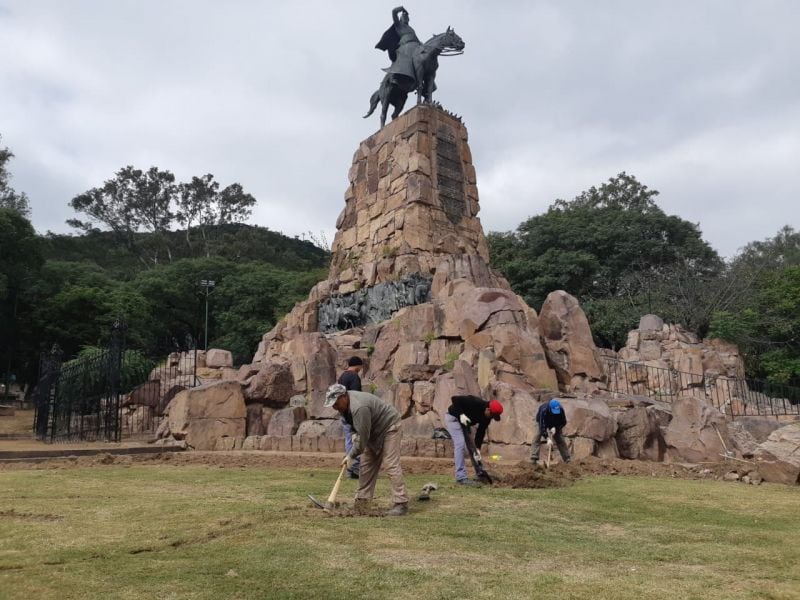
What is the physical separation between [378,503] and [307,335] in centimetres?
1198

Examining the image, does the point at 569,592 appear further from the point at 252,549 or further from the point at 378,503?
the point at 378,503

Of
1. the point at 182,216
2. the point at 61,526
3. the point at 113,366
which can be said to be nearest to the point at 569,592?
the point at 61,526

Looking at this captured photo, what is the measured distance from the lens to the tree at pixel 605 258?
118 ft

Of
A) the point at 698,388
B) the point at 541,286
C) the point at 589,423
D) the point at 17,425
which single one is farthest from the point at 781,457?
the point at 541,286

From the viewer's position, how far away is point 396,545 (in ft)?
16.2

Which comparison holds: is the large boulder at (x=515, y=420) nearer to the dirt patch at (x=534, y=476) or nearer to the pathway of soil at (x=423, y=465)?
the pathway of soil at (x=423, y=465)

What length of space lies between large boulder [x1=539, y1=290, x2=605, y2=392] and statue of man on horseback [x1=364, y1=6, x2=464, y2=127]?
33.0 ft

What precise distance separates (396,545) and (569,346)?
12469mm

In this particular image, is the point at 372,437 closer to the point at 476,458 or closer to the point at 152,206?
the point at 476,458

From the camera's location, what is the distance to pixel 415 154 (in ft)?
72.1

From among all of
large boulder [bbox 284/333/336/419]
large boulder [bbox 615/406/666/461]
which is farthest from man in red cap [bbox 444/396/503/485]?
large boulder [bbox 284/333/336/419]

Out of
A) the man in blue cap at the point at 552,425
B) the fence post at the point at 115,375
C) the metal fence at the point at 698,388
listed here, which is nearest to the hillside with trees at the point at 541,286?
the metal fence at the point at 698,388

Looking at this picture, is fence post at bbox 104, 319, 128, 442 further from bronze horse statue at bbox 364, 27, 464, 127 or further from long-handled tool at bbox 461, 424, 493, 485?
bronze horse statue at bbox 364, 27, 464, 127

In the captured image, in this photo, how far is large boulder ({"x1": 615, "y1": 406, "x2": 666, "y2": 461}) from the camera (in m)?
12.5
